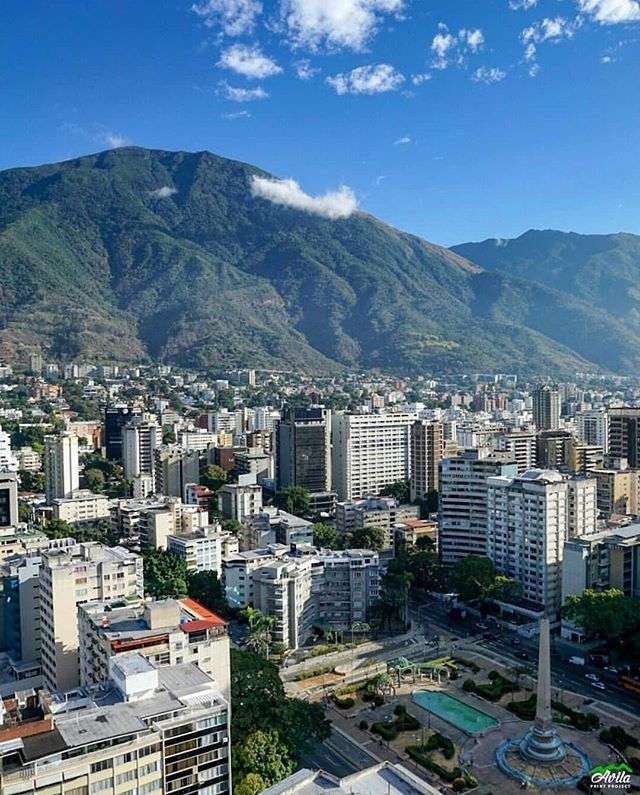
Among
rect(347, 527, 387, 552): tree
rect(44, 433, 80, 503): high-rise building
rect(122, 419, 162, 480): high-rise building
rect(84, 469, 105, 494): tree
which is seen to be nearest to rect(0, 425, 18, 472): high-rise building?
rect(44, 433, 80, 503): high-rise building

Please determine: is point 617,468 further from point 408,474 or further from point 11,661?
point 11,661

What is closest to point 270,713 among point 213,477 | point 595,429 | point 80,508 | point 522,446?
point 80,508

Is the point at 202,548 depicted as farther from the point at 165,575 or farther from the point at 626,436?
the point at 626,436

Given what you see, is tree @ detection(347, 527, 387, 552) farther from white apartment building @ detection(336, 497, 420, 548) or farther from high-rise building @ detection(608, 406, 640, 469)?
high-rise building @ detection(608, 406, 640, 469)

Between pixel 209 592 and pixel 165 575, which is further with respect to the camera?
pixel 165 575

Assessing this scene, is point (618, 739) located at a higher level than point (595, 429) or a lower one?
lower

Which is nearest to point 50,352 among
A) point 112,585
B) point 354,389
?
point 354,389

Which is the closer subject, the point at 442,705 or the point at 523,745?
the point at 523,745
